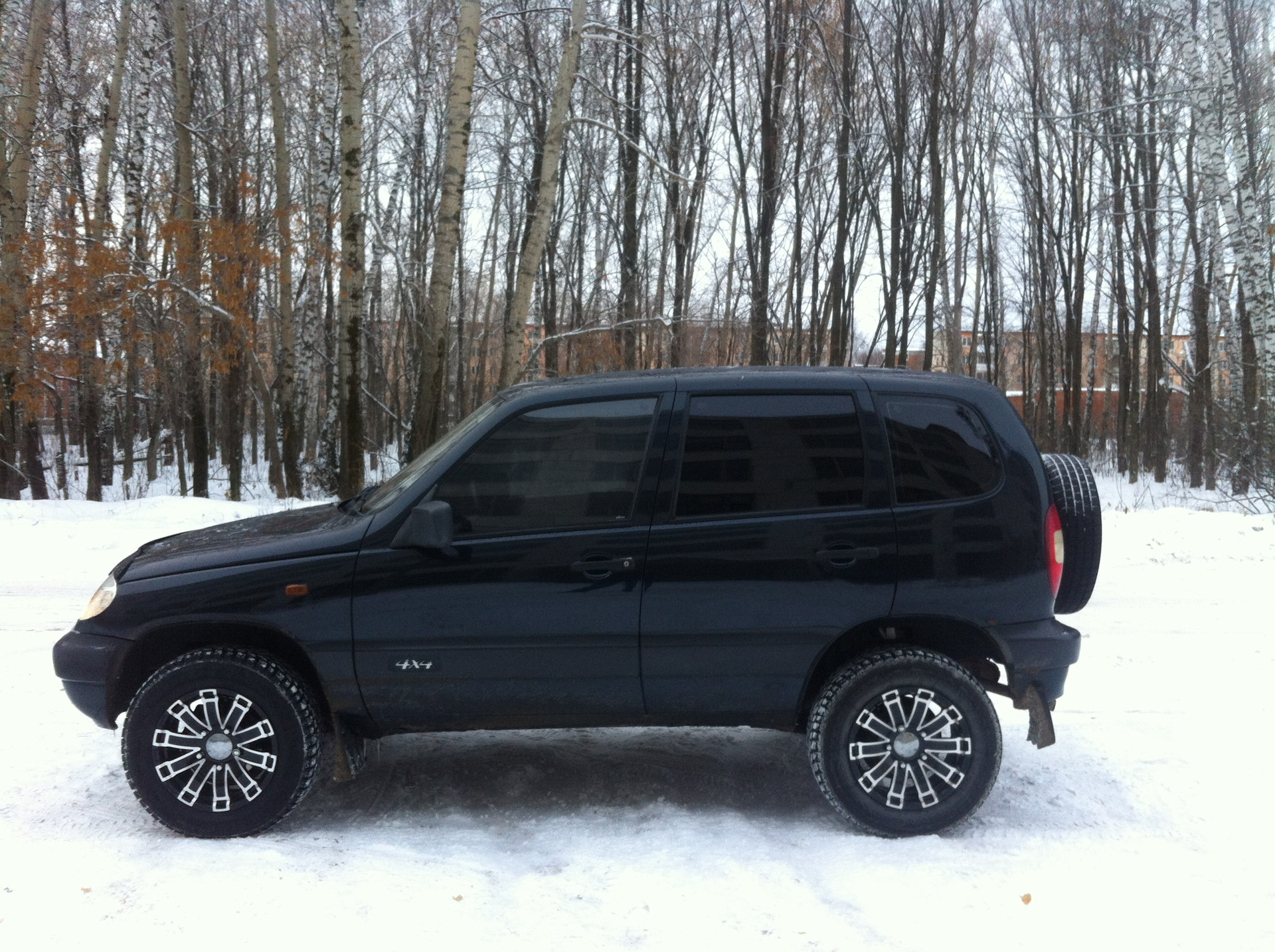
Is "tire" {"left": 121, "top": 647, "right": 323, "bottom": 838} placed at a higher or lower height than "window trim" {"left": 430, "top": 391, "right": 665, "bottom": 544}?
lower

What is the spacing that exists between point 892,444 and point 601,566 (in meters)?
1.34

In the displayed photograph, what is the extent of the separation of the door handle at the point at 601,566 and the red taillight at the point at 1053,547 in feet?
5.71

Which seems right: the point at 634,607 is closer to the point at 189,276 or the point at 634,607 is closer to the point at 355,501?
the point at 355,501

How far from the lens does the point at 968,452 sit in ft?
14.1

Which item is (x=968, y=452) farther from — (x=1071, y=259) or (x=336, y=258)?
(x=1071, y=259)

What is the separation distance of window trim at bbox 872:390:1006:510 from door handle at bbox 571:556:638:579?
1137 mm

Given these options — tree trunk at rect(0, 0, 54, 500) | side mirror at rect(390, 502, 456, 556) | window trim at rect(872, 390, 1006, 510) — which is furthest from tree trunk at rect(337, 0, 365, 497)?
window trim at rect(872, 390, 1006, 510)

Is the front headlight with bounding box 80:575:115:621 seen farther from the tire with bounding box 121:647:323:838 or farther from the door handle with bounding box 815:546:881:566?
the door handle with bounding box 815:546:881:566

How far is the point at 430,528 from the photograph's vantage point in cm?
395

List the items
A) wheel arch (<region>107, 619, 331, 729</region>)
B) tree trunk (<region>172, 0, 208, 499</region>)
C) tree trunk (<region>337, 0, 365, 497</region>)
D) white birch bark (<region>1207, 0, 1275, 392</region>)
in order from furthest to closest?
1. tree trunk (<region>172, 0, 208, 499</region>)
2. white birch bark (<region>1207, 0, 1275, 392</region>)
3. tree trunk (<region>337, 0, 365, 497</region>)
4. wheel arch (<region>107, 619, 331, 729</region>)

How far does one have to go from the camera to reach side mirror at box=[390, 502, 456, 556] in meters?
3.95

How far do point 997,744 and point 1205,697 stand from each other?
2.66 m

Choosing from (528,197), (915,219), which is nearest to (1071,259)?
(915,219)

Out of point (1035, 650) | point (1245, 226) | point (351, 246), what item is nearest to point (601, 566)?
point (1035, 650)
